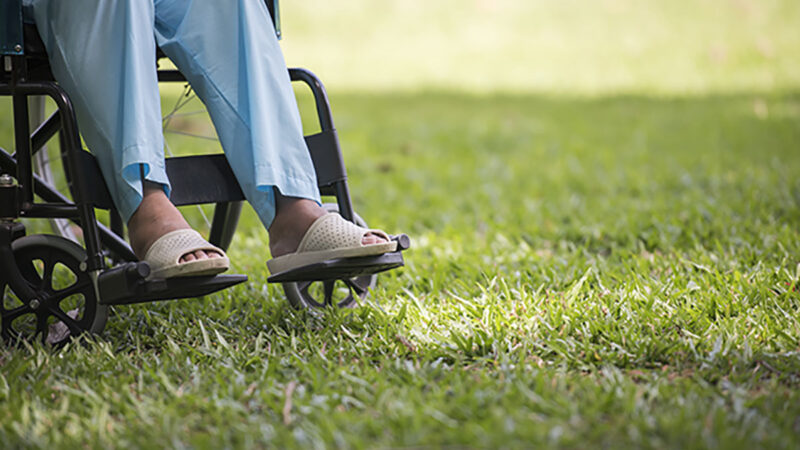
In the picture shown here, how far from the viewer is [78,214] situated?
1614 mm

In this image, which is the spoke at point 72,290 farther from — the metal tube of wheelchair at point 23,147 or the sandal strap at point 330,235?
the sandal strap at point 330,235

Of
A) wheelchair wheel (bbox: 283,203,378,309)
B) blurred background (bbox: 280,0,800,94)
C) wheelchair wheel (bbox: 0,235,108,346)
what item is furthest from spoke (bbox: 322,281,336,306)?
blurred background (bbox: 280,0,800,94)

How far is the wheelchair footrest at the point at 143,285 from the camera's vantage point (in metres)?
1.43

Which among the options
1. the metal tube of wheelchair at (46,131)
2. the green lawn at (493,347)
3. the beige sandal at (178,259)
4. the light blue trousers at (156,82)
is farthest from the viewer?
the metal tube of wheelchair at (46,131)

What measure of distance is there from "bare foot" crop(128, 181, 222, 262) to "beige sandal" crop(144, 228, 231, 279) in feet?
0.08

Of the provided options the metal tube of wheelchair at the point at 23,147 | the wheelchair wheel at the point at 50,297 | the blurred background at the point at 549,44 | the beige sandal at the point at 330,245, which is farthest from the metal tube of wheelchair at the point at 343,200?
the blurred background at the point at 549,44

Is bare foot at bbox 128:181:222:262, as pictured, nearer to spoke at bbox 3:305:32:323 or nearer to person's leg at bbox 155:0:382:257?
person's leg at bbox 155:0:382:257

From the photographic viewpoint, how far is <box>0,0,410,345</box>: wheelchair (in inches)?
59.0

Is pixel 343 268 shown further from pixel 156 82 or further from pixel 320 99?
pixel 156 82

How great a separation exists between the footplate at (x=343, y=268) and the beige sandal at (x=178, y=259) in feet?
0.41

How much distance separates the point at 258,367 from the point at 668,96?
19.4ft

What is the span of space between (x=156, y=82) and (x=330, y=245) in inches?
20.6

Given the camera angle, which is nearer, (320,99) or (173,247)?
(173,247)

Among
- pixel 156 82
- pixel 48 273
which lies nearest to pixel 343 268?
pixel 156 82
